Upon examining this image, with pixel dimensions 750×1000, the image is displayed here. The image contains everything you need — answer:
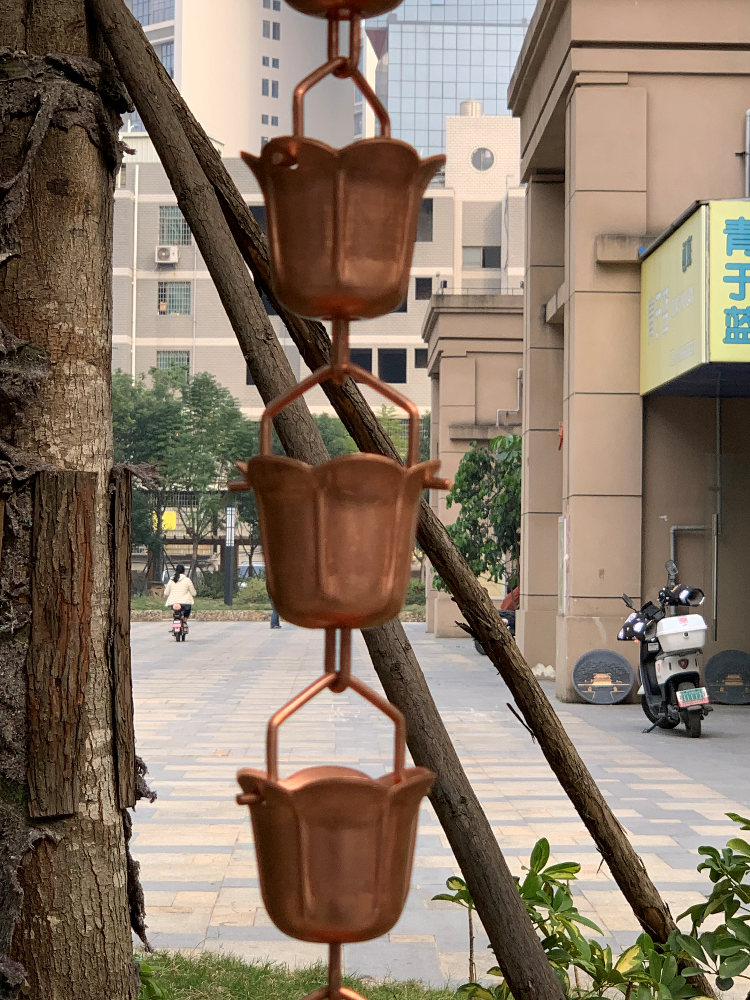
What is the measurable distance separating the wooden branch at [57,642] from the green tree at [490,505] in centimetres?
1602

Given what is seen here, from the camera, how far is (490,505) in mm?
19234

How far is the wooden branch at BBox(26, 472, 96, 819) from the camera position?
2.21 metres

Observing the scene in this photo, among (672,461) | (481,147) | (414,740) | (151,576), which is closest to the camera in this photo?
(414,740)

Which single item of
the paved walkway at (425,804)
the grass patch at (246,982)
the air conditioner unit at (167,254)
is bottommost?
the paved walkway at (425,804)

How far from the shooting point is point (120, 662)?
2.30 m

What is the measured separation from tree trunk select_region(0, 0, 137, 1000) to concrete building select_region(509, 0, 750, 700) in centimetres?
971

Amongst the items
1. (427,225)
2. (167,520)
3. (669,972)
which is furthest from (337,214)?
(427,225)

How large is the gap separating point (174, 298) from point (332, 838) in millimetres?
53815

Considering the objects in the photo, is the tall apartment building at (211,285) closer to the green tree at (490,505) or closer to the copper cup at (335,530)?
the green tree at (490,505)

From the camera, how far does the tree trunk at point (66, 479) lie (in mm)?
2219

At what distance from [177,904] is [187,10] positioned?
8442 cm

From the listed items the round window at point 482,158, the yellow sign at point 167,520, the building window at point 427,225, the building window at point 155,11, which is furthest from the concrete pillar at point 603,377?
the building window at point 155,11

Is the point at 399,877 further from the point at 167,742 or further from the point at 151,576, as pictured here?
the point at 151,576

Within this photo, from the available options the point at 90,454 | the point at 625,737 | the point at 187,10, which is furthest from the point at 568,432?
the point at 187,10
